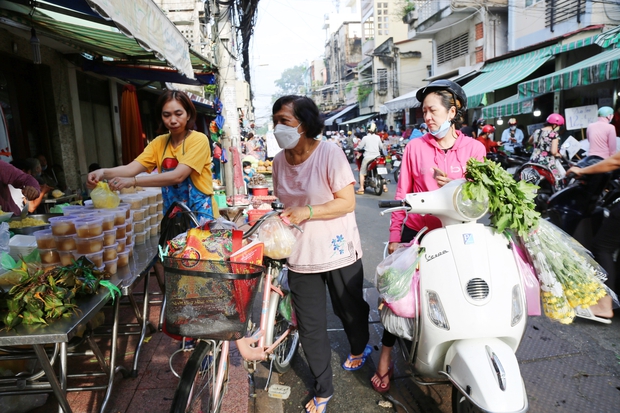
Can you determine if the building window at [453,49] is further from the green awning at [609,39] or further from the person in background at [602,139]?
the person in background at [602,139]

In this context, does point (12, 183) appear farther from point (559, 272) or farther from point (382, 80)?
point (382, 80)

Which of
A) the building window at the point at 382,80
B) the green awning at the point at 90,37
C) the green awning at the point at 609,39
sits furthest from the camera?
the building window at the point at 382,80

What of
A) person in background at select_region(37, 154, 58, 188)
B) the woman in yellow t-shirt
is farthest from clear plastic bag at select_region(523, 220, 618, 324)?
person in background at select_region(37, 154, 58, 188)

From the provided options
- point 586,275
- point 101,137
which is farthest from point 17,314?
point 101,137

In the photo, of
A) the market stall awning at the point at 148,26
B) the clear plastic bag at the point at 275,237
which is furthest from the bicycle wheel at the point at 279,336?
the market stall awning at the point at 148,26

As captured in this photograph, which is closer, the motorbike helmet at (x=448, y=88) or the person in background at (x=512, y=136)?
the motorbike helmet at (x=448, y=88)

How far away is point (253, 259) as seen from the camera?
73.5 inches

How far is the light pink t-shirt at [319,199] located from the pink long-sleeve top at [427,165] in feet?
1.18

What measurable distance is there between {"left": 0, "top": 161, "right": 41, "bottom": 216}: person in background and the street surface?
2864 mm

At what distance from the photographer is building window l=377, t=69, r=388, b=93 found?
35.3 meters

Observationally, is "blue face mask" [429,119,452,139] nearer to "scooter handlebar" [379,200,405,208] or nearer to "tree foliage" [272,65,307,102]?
"scooter handlebar" [379,200,405,208]

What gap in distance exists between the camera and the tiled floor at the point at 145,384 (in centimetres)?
260

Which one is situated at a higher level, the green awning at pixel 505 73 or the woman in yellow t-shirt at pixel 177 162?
the green awning at pixel 505 73

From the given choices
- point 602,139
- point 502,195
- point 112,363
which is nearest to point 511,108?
point 602,139
